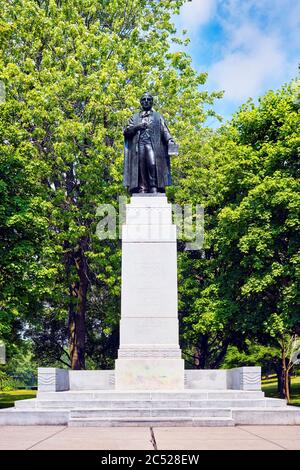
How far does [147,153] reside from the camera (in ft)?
74.2

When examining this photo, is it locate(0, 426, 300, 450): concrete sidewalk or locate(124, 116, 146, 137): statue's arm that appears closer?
locate(0, 426, 300, 450): concrete sidewalk

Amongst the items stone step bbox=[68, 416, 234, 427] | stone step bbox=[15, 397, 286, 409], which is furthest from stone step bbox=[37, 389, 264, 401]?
stone step bbox=[68, 416, 234, 427]

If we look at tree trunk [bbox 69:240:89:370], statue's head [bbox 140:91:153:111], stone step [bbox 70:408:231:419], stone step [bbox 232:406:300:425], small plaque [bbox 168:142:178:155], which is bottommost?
stone step [bbox 232:406:300:425]

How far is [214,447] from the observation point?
941 cm

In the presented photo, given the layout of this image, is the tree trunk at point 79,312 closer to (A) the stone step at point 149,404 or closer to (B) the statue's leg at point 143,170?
(B) the statue's leg at point 143,170

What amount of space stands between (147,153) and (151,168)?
0.62 metres

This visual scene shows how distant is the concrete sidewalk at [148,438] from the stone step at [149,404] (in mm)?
1737

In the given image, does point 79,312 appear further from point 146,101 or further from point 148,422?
point 148,422

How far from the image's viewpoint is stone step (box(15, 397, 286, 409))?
47.9 feet

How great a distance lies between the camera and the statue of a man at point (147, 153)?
22562 mm

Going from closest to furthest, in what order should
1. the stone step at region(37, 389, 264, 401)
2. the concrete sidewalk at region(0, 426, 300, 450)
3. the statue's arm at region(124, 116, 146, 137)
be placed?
the concrete sidewalk at region(0, 426, 300, 450) → the stone step at region(37, 389, 264, 401) → the statue's arm at region(124, 116, 146, 137)

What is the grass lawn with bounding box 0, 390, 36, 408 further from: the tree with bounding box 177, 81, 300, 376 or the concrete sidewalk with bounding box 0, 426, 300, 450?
the concrete sidewalk with bounding box 0, 426, 300, 450

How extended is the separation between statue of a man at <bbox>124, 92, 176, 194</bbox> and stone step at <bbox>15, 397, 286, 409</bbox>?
30.4ft

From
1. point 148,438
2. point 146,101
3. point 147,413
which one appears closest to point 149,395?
point 147,413
